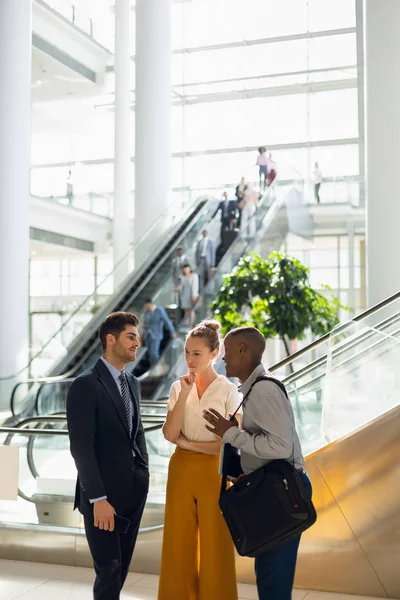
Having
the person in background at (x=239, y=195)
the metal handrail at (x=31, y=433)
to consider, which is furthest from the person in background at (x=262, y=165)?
the metal handrail at (x=31, y=433)

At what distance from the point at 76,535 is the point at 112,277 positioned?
1089 centimetres

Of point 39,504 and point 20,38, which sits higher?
point 20,38

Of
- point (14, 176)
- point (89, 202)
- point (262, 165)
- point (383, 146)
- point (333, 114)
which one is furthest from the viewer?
point (333, 114)

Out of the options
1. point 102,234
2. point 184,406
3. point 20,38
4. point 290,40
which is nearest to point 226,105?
point 290,40

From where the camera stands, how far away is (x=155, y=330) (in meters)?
13.9

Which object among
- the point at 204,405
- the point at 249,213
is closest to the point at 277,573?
the point at 204,405

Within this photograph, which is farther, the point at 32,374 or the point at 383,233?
the point at 32,374

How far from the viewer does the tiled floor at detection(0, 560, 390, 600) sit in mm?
4934

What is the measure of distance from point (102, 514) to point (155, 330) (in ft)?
33.3

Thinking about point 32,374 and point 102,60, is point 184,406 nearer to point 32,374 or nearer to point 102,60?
point 32,374

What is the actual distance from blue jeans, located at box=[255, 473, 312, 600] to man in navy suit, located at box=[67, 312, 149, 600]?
0.73m

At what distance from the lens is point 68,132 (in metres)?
30.0

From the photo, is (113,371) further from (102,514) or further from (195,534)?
(195,534)

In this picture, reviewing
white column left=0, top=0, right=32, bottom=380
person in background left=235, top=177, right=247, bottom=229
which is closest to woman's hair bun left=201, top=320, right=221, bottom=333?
white column left=0, top=0, right=32, bottom=380
